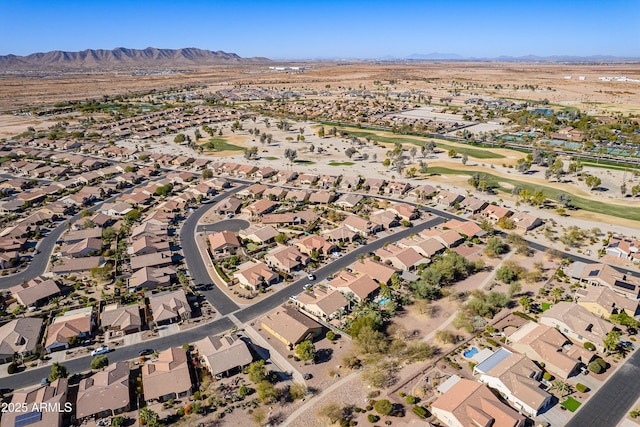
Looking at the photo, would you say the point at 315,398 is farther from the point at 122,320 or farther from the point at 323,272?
the point at 122,320

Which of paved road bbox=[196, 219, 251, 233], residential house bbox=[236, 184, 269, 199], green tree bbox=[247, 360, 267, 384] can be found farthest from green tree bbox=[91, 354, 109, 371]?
residential house bbox=[236, 184, 269, 199]

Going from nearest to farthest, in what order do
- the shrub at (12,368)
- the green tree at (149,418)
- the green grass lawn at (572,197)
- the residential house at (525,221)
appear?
the green tree at (149,418), the shrub at (12,368), the residential house at (525,221), the green grass lawn at (572,197)

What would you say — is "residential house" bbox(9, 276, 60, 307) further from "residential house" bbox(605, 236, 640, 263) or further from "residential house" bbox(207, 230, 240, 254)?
"residential house" bbox(605, 236, 640, 263)

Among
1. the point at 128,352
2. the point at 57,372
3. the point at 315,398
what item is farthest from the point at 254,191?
the point at 315,398

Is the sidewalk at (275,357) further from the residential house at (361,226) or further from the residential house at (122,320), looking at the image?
the residential house at (361,226)

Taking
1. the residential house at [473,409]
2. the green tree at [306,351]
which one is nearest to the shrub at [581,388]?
the residential house at [473,409]

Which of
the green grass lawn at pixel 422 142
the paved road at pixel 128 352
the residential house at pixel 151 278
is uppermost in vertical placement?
the green grass lawn at pixel 422 142

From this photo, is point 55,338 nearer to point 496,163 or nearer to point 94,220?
point 94,220
